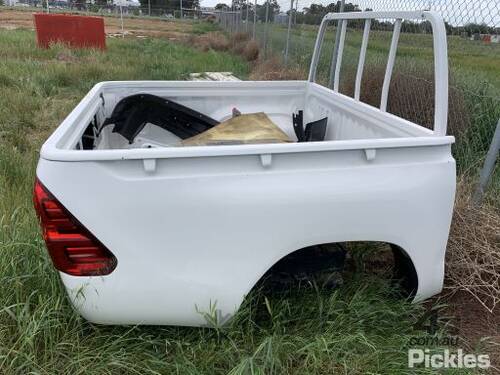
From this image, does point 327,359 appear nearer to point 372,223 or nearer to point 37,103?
point 372,223

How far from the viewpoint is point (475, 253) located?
2.91m

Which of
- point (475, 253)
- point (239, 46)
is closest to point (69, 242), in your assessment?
point (475, 253)

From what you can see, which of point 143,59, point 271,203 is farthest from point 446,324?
point 143,59

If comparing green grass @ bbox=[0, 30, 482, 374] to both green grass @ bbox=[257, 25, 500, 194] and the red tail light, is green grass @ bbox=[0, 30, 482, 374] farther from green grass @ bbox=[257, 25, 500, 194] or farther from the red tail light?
green grass @ bbox=[257, 25, 500, 194]

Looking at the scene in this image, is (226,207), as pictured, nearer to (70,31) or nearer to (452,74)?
(452,74)

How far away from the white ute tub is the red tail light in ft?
0.08

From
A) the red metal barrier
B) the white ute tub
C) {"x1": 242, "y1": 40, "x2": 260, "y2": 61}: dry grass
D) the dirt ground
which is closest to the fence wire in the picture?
the white ute tub

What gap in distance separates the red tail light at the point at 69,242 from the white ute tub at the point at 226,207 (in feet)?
0.08

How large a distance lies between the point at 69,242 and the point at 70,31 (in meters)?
16.6

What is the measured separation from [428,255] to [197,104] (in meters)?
2.19

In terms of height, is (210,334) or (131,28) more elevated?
(131,28)

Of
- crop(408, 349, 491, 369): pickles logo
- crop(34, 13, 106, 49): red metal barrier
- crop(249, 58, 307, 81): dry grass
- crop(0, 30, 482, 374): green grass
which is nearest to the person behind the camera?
crop(0, 30, 482, 374): green grass

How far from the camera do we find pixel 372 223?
6.29 feet

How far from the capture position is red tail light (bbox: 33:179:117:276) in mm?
1678
